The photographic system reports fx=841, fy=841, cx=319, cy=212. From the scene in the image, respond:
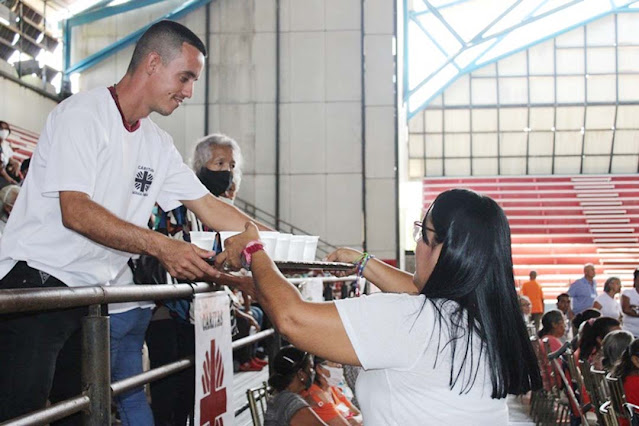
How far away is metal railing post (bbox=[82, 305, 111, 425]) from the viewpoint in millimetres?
1957

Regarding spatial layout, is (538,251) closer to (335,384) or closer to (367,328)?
(335,384)

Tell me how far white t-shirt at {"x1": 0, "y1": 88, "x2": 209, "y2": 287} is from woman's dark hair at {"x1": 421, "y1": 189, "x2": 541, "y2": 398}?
1009 mm

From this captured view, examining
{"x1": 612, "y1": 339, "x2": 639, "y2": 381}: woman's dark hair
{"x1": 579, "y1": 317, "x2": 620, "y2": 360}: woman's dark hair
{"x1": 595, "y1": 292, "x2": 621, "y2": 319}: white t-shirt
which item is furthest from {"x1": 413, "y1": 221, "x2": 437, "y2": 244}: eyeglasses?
{"x1": 595, "y1": 292, "x2": 621, "y2": 319}: white t-shirt

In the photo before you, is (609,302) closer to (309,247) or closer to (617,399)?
(617,399)

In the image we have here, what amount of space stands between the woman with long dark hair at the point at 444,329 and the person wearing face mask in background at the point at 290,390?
5.71 ft

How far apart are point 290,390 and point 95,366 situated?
209 cm

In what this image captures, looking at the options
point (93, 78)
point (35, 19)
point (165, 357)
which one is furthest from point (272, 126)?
A: point (165, 357)

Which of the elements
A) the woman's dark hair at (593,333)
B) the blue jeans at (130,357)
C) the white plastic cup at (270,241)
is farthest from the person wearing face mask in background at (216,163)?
the woman's dark hair at (593,333)

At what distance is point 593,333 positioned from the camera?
Result: 6.02 metres

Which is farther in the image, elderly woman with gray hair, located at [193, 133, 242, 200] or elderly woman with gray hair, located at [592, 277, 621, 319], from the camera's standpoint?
elderly woman with gray hair, located at [592, 277, 621, 319]

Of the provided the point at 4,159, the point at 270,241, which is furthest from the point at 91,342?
the point at 4,159

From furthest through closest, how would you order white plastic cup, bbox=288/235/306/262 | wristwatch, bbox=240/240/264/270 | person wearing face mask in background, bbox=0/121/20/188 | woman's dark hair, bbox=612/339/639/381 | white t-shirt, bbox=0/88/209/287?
person wearing face mask in background, bbox=0/121/20/188, woman's dark hair, bbox=612/339/639/381, white plastic cup, bbox=288/235/306/262, white t-shirt, bbox=0/88/209/287, wristwatch, bbox=240/240/264/270

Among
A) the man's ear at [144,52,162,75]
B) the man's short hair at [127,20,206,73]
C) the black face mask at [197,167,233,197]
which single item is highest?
the man's short hair at [127,20,206,73]

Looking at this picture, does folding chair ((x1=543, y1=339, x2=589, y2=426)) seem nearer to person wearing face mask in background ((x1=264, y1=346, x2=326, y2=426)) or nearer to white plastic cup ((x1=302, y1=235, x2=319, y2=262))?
person wearing face mask in background ((x1=264, y1=346, x2=326, y2=426))
